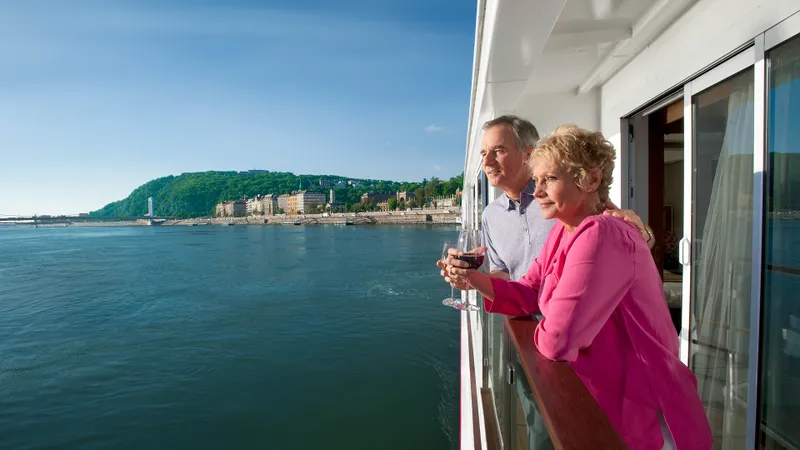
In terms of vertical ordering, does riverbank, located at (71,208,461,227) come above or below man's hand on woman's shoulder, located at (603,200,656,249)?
below

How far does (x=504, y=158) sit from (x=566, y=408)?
148 centimetres

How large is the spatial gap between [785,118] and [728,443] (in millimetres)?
1445

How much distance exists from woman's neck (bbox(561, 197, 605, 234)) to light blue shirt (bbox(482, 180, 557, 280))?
2.44ft

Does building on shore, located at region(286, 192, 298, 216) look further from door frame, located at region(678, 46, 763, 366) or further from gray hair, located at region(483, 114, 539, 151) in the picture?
gray hair, located at region(483, 114, 539, 151)

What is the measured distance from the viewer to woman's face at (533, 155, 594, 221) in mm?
1208

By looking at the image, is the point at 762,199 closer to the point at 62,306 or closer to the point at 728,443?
the point at 728,443

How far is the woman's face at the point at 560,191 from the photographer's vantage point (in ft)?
3.96

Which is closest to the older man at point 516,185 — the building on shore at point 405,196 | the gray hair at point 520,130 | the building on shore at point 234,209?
the gray hair at point 520,130

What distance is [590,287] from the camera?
36.2 inches

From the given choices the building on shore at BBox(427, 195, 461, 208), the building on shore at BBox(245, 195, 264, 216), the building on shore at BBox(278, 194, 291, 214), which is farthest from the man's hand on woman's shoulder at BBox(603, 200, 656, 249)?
the building on shore at BBox(245, 195, 264, 216)

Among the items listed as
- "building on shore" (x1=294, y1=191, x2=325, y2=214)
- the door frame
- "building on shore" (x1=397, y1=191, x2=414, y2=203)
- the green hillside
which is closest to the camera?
the door frame

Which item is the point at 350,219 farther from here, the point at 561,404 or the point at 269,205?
the point at 561,404

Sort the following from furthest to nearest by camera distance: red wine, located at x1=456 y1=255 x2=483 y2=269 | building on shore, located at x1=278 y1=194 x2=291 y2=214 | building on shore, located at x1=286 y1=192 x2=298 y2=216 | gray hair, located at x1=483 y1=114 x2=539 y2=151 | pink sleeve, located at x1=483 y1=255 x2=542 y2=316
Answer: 1. building on shore, located at x1=278 y1=194 x2=291 y2=214
2. building on shore, located at x1=286 y1=192 x2=298 y2=216
3. gray hair, located at x1=483 y1=114 x2=539 y2=151
4. red wine, located at x1=456 y1=255 x2=483 y2=269
5. pink sleeve, located at x1=483 y1=255 x2=542 y2=316

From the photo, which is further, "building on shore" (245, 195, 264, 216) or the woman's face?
"building on shore" (245, 195, 264, 216)
